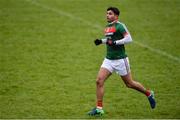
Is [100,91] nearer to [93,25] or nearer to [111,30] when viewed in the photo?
[111,30]

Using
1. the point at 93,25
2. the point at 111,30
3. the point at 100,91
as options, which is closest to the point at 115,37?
the point at 111,30

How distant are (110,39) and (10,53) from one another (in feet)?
23.0

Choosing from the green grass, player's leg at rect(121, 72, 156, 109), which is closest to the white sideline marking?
the green grass

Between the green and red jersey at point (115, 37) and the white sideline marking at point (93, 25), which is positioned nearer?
the green and red jersey at point (115, 37)

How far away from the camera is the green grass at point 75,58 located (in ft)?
40.8

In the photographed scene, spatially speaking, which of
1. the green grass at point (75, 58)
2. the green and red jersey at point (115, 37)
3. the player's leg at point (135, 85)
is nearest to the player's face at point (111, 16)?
the green and red jersey at point (115, 37)

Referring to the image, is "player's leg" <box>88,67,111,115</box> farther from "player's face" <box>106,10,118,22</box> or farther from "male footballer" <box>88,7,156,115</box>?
"player's face" <box>106,10,118,22</box>

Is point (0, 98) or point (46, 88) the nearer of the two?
point (0, 98)

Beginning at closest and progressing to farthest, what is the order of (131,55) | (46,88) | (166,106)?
(166,106), (46,88), (131,55)

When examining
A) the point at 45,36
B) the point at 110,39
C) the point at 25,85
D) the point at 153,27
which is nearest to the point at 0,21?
the point at 45,36

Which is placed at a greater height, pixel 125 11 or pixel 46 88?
pixel 125 11

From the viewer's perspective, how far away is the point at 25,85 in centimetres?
1427

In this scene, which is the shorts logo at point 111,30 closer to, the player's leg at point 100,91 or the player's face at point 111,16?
the player's face at point 111,16

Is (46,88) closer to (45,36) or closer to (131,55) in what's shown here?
(131,55)
